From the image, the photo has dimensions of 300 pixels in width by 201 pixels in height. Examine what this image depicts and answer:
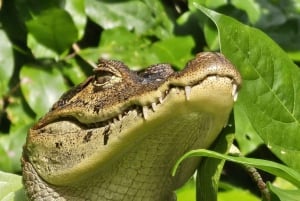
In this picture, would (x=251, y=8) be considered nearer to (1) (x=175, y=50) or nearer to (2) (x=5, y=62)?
(1) (x=175, y=50)

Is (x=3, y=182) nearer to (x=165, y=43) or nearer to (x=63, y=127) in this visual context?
(x=63, y=127)

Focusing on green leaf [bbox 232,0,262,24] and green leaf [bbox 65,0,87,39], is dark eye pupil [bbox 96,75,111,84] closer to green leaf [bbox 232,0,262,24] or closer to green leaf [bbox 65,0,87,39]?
green leaf [bbox 65,0,87,39]

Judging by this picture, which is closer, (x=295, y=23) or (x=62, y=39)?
(x=62, y=39)

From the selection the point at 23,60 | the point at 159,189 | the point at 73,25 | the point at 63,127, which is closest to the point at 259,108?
the point at 159,189

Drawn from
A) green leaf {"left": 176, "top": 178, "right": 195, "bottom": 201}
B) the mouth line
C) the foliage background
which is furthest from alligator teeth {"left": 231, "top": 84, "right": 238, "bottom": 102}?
the foliage background

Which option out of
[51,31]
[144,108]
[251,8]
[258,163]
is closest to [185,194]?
[144,108]
